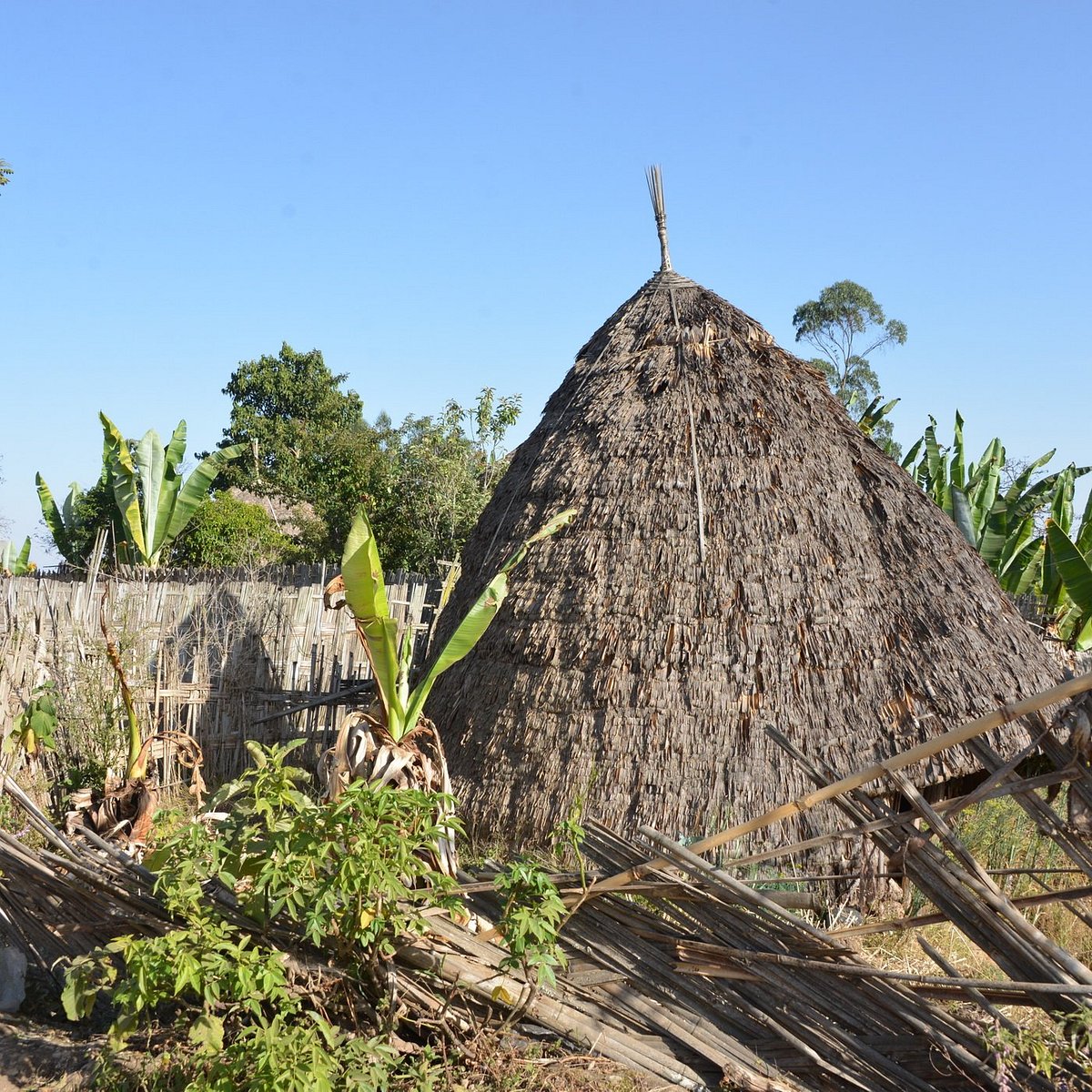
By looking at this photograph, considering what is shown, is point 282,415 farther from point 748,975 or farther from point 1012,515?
point 748,975

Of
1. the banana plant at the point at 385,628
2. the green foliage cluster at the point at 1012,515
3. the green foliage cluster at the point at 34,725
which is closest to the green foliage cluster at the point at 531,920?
the banana plant at the point at 385,628

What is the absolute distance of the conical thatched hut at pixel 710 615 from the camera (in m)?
5.74

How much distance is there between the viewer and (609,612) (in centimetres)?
615

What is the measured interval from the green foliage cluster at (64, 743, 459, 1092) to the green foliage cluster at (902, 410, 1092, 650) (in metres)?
10.2

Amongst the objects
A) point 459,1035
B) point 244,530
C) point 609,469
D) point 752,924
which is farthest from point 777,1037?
point 244,530

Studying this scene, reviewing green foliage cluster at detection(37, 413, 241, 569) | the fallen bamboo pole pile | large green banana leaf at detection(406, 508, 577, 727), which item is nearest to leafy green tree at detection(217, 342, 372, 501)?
green foliage cluster at detection(37, 413, 241, 569)

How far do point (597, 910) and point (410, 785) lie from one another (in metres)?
1.76

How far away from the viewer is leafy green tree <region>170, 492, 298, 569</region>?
58.8ft

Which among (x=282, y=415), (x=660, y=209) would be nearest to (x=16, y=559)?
(x=282, y=415)

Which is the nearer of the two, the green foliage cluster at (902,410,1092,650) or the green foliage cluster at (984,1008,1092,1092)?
the green foliage cluster at (984,1008,1092,1092)

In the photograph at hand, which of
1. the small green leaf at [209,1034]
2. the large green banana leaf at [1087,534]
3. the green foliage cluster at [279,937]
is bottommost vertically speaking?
the small green leaf at [209,1034]

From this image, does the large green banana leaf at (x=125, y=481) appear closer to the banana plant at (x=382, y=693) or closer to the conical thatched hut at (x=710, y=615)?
the conical thatched hut at (x=710, y=615)

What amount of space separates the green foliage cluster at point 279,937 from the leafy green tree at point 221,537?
14.7 metres

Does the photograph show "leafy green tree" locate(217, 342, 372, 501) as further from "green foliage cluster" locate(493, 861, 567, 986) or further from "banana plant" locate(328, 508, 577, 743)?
"green foliage cluster" locate(493, 861, 567, 986)
